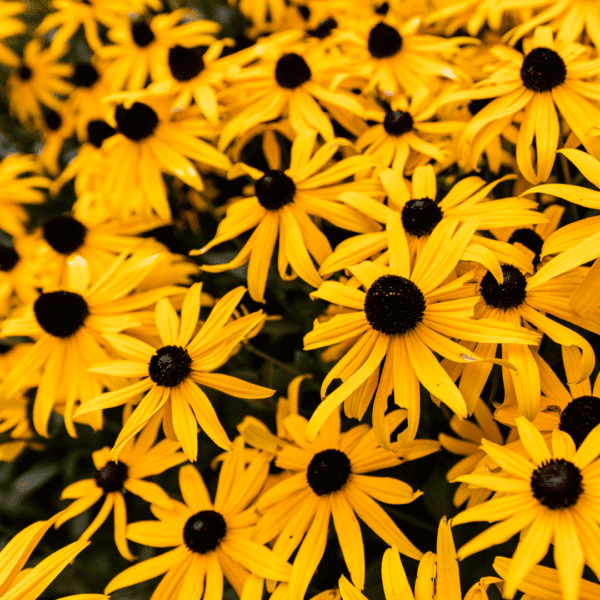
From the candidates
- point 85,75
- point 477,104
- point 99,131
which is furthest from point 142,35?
point 477,104

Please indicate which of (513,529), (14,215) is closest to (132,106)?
(14,215)

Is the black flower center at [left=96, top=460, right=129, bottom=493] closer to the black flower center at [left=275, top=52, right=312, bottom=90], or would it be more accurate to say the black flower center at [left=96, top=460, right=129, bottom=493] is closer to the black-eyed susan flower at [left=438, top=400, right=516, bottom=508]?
the black-eyed susan flower at [left=438, top=400, right=516, bottom=508]

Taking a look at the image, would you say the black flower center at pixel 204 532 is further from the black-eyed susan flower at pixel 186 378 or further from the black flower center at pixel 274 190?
the black flower center at pixel 274 190

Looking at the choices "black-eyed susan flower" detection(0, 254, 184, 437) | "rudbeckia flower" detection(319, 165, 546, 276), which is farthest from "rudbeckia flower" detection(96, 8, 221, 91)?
"rudbeckia flower" detection(319, 165, 546, 276)

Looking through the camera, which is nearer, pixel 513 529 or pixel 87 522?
pixel 513 529

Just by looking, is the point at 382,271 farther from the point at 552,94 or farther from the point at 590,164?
the point at 552,94
